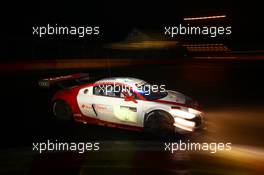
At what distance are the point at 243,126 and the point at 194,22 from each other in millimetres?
→ 1363

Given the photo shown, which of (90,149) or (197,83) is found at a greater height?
(197,83)

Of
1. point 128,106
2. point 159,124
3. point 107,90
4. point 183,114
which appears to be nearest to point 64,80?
point 107,90

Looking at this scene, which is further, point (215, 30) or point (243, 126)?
point (243, 126)

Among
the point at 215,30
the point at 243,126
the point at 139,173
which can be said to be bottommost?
the point at 139,173

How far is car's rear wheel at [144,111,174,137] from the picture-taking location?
4.40 metres

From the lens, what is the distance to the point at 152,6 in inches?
166

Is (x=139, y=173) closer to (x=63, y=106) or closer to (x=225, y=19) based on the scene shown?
(x=63, y=106)

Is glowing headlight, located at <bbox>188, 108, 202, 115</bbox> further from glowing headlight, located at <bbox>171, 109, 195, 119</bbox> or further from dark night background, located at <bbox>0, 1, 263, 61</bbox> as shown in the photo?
dark night background, located at <bbox>0, 1, 263, 61</bbox>

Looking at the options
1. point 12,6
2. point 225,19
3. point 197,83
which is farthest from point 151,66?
point 12,6

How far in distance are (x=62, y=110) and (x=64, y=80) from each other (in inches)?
14.4

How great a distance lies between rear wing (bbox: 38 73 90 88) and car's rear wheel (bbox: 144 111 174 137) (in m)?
0.83

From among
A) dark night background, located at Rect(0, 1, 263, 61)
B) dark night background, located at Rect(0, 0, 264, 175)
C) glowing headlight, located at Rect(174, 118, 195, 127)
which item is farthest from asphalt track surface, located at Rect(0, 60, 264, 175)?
dark night background, located at Rect(0, 1, 263, 61)

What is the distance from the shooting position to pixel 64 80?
421 cm

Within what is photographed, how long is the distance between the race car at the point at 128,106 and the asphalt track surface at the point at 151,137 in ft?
0.27
